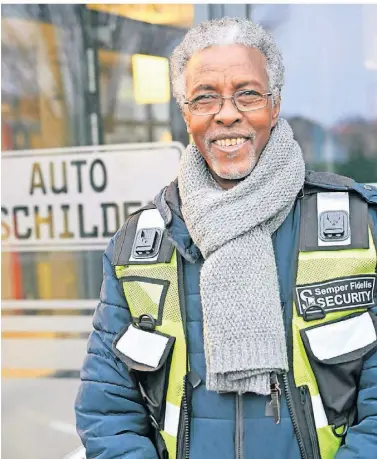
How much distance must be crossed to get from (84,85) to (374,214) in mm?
1785

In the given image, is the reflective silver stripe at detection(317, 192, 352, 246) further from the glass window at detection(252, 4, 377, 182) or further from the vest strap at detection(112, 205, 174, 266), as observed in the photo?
the glass window at detection(252, 4, 377, 182)

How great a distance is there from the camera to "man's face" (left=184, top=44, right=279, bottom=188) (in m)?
1.40

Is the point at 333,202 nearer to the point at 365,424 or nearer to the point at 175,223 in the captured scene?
the point at 175,223

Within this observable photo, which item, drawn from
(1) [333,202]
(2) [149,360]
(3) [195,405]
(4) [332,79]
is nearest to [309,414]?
(3) [195,405]

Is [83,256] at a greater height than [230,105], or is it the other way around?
[230,105]

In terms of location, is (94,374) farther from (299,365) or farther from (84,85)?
(84,85)

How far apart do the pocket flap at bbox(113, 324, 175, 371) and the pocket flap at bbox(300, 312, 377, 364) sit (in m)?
0.31

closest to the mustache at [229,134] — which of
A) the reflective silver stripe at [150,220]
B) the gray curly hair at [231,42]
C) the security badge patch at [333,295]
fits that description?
the gray curly hair at [231,42]

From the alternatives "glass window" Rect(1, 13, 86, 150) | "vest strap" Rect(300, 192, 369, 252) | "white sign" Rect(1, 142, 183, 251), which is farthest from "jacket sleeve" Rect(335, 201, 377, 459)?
"glass window" Rect(1, 13, 86, 150)

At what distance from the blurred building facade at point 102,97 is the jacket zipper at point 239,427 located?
1488mm

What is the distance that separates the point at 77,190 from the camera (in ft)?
9.30

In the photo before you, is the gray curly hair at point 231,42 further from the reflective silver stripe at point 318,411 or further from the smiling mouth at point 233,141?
the reflective silver stripe at point 318,411

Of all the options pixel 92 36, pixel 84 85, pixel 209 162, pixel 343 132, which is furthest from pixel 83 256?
pixel 209 162

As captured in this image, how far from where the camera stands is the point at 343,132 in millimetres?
2572
